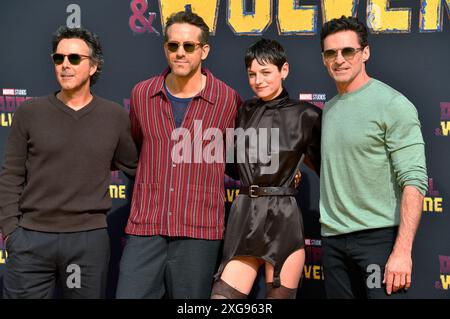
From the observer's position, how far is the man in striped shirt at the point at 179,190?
2971 millimetres

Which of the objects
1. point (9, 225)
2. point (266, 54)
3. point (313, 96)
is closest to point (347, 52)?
point (266, 54)

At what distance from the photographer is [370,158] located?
107 inches

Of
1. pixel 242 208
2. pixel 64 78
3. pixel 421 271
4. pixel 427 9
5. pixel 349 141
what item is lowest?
pixel 421 271

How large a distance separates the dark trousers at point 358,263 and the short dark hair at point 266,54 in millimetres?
883

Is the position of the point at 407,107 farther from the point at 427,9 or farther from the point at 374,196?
the point at 427,9

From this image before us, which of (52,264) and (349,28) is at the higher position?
(349,28)

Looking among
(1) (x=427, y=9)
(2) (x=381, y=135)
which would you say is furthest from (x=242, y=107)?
(1) (x=427, y=9)

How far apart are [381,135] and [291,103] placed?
0.48m

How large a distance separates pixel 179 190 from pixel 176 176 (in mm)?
71

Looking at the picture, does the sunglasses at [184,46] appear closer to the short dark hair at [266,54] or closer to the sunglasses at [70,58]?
the short dark hair at [266,54]

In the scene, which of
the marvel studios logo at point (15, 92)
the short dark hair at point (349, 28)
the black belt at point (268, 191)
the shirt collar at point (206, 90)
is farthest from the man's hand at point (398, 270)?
the marvel studios logo at point (15, 92)

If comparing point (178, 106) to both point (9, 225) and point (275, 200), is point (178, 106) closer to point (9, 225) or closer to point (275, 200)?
point (275, 200)

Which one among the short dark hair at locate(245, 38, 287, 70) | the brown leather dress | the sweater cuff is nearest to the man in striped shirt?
the brown leather dress

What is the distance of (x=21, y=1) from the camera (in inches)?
166
